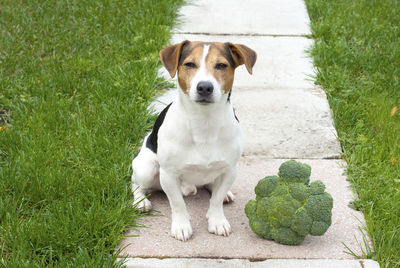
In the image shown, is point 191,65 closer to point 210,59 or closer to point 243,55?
point 210,59

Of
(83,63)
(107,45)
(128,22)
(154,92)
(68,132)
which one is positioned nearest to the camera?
(68,132)

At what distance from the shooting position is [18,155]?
4461 mm

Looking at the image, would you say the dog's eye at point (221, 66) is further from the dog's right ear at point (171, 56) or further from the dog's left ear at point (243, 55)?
the dog's right ear at point (171, 56)

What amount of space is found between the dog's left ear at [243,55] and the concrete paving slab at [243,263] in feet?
4.37

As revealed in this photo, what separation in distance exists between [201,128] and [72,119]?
2.06 metres

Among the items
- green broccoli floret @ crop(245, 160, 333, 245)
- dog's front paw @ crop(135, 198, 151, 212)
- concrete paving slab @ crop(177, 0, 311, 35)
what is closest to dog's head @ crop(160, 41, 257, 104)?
green broccoli floret @ crop(245, 160, 333, 245)

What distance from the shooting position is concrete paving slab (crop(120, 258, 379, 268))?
3.48 metres

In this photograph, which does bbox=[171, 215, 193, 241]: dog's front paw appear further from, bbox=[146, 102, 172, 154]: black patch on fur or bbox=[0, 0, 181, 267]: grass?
bbox=[146, 102, 172, 154]: black patch on fur

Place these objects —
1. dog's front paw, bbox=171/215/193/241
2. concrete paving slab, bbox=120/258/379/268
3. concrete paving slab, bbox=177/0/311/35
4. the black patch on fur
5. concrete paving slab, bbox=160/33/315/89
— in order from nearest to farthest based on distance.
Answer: concrete paving slab, bbox=120/258/379/268
dog's front paw, bbox=171/215/193/241
the black patch on fur
concrete paving slab, bbox=160/33/315/89
concrete paving slab, bbox=177/0/311/35

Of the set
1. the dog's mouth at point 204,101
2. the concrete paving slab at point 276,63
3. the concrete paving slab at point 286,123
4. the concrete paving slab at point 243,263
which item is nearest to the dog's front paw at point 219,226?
the concrete paving slab at point 243,263

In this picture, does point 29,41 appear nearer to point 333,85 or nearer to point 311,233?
point 333,85

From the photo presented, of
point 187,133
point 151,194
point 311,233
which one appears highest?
point 187,133

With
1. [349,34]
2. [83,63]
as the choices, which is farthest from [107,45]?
[349,34]

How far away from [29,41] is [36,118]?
84.0 inches
